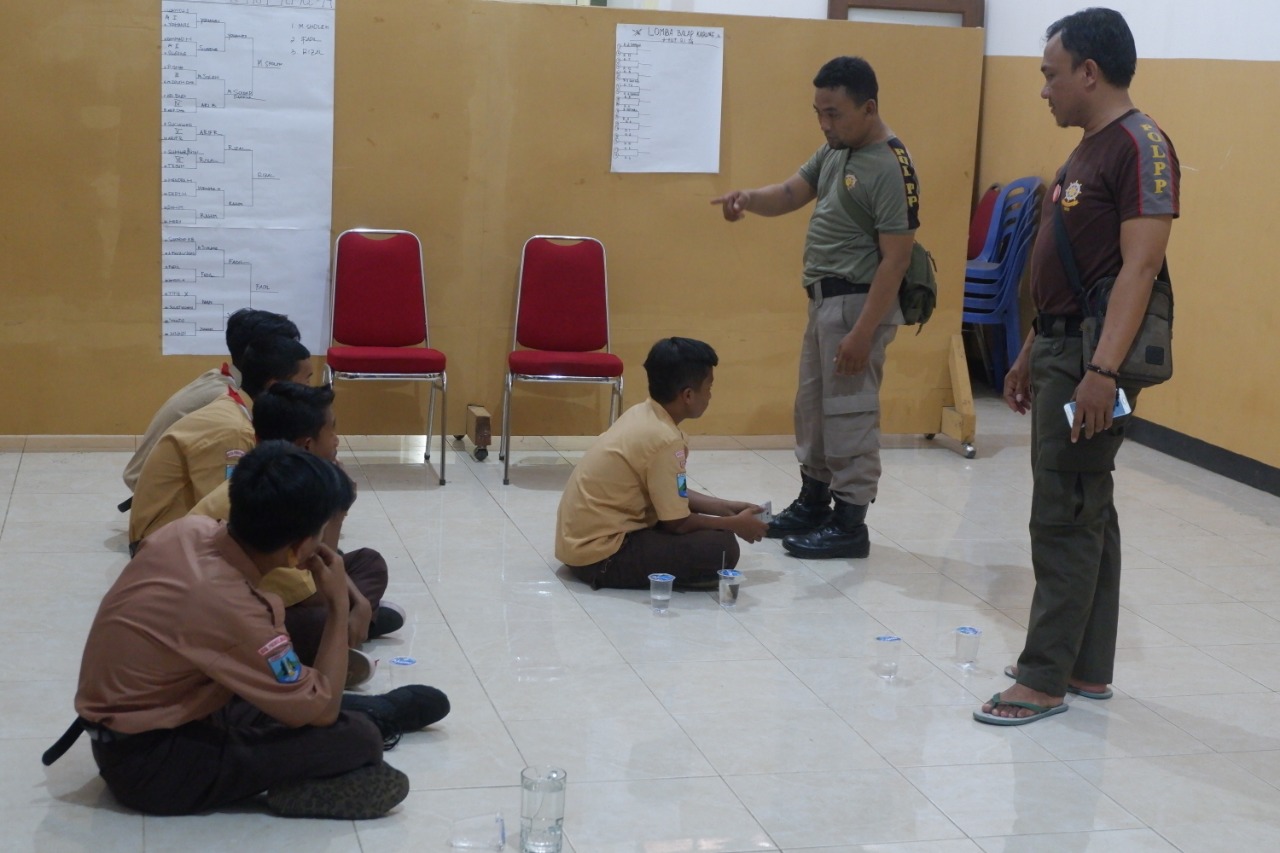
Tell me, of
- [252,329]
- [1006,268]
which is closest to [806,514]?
[252,329]

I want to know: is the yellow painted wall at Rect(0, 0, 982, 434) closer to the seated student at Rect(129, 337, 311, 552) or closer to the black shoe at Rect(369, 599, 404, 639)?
the seated student at Rect(129, 337, 311, 552)

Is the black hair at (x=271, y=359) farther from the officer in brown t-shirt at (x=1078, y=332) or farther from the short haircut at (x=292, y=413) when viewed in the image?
the officer in brown t-shirt at (x=1078, y=332)

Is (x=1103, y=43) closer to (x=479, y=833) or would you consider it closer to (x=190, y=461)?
(x=479, y=833)

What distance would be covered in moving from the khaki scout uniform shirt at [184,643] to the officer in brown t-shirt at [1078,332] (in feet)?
5.58

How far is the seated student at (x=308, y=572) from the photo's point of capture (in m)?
3.12

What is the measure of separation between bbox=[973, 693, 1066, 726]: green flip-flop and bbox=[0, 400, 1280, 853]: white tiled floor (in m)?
0.03

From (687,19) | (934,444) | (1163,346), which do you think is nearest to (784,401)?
(934,444)

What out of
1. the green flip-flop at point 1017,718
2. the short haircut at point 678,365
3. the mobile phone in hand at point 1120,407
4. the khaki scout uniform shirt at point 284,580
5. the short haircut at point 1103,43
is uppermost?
the short haircut at point 1103,43

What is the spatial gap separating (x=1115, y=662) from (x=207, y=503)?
2359 mm

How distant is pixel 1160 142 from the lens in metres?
3.07

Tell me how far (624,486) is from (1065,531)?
1325 millimetres

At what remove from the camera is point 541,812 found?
2566mm

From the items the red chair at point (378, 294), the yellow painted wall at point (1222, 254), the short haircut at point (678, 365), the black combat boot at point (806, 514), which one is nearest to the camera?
the short haircut at point (678, 365)

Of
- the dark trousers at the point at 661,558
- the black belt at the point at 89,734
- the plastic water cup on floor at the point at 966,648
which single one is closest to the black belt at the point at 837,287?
the dark trousers at the point at 661,558
